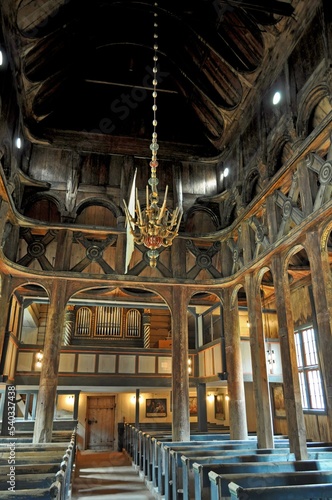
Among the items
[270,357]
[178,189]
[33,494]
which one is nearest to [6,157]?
[178,189]

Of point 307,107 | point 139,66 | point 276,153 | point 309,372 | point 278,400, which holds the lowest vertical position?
point 278,400

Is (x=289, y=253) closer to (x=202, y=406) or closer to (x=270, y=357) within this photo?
(x=270, y=357)

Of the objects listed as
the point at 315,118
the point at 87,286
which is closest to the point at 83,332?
the point at 87,286

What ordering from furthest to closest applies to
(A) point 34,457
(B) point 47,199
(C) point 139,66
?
1. (C) point 139,66
2. (B) point 47,199
3. (A) point 34,457

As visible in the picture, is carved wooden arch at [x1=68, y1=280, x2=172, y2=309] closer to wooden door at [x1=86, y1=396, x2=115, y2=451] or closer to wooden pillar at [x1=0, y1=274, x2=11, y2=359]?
wooden pillar at [x1=0, y1=274, x2=11, y2=359]

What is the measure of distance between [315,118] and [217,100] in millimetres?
4381

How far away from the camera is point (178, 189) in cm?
1173

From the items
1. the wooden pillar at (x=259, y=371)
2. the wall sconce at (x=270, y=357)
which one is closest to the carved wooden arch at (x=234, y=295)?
the wooden pillar at (x=259, y=371)

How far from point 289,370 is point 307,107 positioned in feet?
17.7

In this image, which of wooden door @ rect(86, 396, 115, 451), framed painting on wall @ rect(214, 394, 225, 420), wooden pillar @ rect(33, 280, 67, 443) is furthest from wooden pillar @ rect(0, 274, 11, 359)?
framed painting on wall @ rect(214, 394, 225, 420)

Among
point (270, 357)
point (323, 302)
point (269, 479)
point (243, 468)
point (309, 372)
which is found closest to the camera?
point (269, 479)

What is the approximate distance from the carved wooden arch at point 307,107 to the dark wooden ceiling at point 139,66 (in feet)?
6.08

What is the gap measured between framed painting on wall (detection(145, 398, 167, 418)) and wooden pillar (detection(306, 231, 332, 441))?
555 inches

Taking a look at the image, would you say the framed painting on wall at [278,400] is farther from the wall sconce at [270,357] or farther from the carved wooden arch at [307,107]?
the carved wooden arch at [307,107]
